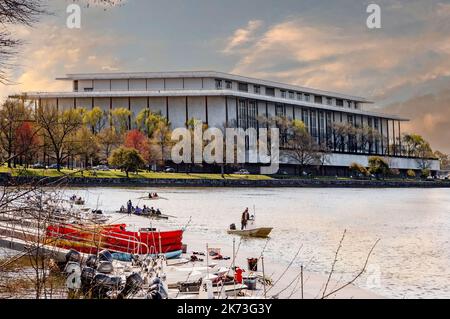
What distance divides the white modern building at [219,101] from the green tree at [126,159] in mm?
29081

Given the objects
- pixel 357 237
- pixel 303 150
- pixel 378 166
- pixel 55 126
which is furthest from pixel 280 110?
pixel 55 126

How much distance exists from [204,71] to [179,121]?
14374mm

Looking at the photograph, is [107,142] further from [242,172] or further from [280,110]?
[280,110]

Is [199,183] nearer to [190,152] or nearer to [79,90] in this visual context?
[190,152]

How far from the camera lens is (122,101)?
114 meters

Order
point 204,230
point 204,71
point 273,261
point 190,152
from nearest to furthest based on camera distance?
1. point 273,261
2. point 204,230
3. point 190,152
4. point 204,71

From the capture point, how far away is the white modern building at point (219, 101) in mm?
111750

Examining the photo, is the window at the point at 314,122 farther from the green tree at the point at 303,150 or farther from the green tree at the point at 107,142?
the green tree at the point at 107,142

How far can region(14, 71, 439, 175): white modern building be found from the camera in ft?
367

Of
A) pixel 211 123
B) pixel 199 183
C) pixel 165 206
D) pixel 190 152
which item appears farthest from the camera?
pixel 211 123

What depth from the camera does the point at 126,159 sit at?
77688 mm

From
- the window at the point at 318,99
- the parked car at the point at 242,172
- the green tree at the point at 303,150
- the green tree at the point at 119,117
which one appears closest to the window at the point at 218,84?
the green tree at the point at 303,150
